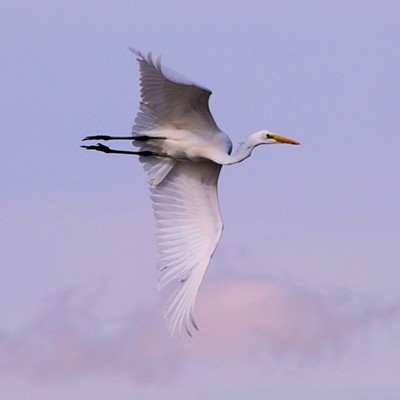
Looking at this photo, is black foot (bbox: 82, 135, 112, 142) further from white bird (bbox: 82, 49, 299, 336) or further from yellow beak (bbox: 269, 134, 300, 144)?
yellow beak (bbox: 269, 134, 300, 144)

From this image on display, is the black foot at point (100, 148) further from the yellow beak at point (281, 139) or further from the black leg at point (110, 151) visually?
the yellow beak at point (281, 139)

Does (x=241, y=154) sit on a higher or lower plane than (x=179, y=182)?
higher

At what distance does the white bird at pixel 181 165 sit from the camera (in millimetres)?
32438

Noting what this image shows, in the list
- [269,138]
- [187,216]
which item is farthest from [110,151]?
→ [269,138]

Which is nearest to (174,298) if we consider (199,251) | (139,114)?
(199,251)

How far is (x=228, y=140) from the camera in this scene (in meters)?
33.3

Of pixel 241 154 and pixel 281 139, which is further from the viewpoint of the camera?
pixel 281 139

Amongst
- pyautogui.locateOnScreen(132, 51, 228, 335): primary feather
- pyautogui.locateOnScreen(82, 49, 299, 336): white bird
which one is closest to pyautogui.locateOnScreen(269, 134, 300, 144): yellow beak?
pyautogui.locateOnScreen(82, 49, 299, 336): white bird

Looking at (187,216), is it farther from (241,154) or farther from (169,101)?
(169,101)

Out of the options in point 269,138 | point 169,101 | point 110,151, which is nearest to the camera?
point 169,101

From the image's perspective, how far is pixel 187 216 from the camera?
113 feet

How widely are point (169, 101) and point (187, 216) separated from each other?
2.87m

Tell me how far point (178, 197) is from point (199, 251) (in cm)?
125

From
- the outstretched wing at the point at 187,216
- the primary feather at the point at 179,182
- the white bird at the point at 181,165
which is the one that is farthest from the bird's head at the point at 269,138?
the outstretched wing at the point at 187,216
